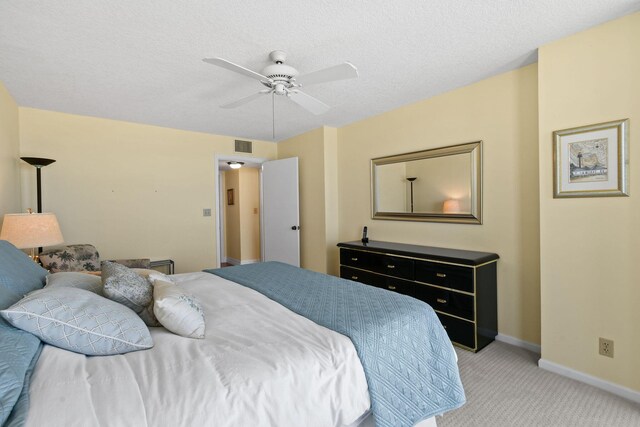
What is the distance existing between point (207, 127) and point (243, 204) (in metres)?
2.49

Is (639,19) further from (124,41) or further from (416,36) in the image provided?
(124,41)

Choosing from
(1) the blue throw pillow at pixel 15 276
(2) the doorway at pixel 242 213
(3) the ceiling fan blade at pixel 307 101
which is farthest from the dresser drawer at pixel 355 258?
(2) the doorway at pixel 242 213

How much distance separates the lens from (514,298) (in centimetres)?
276

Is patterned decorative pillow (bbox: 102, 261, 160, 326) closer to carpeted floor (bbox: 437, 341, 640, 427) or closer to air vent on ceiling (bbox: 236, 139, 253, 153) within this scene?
carpeted floor (bbox: 437, 341, 640, 427)

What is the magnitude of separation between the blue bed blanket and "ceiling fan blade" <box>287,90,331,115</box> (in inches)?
58.4

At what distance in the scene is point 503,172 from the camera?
2797 mm

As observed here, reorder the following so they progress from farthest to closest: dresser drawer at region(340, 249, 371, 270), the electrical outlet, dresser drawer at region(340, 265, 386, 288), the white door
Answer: the white door
dresser drawer at region(340, 249, 371, 270)
dresser drawer at region(340, 265, 386, 288)
the electrical outlet

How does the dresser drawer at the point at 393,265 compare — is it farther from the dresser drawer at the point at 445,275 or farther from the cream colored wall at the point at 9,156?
the cream colored wall at the point at 9,156

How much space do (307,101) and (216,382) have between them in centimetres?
212

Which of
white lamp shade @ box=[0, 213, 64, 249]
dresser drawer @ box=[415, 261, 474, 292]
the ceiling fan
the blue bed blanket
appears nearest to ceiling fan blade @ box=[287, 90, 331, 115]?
the ceiling fan

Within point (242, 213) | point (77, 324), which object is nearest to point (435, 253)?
point (77, 324)

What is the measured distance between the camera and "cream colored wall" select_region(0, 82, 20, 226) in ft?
8.91

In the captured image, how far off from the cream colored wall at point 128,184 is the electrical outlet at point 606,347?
4379mm

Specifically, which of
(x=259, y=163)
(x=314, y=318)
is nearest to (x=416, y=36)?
(x=314, y=318)
